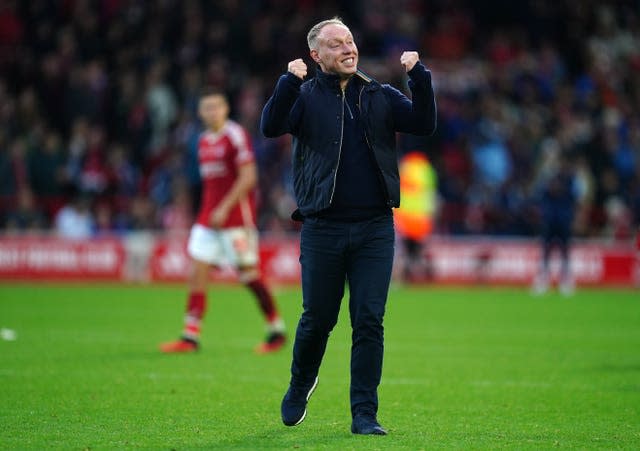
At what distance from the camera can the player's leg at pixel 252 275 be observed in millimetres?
12930

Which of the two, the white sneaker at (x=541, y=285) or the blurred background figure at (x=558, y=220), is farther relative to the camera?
the white sneaker at (x=541, y=285)

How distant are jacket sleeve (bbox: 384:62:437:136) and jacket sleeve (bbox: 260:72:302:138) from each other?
65cm

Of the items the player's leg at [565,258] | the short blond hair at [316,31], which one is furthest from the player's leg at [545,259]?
the short blond hair at [316,31]

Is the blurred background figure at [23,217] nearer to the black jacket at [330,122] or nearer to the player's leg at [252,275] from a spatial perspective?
the player's leg at [252,275]

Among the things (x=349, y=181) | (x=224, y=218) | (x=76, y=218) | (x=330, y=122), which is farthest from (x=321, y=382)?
(x=76, y=218)

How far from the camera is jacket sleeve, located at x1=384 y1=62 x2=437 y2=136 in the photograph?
7454 millimetres

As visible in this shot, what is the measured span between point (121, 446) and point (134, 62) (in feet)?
65.9

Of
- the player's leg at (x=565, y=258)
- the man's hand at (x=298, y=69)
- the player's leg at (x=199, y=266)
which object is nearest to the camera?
the man's hand at (x=298, y=69)

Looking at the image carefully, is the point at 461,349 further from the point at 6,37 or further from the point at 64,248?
the point at 6,37

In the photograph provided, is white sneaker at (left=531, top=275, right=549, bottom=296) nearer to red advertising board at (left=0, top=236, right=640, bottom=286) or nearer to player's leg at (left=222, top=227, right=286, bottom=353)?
red advertising board at (left=0, top=236, right=640, bottom=286)

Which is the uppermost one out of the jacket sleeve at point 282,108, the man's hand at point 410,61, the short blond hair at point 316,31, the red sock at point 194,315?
the short blond hair at point 316,31

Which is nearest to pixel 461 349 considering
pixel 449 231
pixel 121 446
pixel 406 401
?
pixel 406 401

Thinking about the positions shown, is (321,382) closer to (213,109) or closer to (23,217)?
(213,109)

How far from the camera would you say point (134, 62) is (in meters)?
26.3
